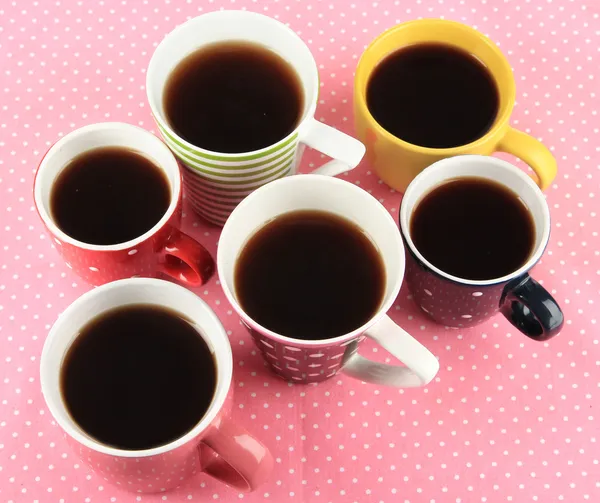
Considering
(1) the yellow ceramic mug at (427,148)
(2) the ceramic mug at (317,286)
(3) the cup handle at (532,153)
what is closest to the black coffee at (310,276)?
(2) the ceramic mug at (317,286)

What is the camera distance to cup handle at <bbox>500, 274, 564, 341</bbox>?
2.66ft

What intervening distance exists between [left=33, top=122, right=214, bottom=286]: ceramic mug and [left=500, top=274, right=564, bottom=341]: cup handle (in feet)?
1.14

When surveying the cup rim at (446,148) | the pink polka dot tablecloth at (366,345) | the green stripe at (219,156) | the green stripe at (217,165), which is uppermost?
the cup rim at (446,148)

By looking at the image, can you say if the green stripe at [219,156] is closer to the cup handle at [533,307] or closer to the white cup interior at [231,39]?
the white cup interior at [231,39]

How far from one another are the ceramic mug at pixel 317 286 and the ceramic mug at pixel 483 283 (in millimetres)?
47

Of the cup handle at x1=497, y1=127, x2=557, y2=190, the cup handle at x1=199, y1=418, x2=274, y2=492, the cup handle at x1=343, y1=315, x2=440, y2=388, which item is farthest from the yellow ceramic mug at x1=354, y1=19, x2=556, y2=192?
the cup handle at x1=199, y1=418, x2=274, y2=492

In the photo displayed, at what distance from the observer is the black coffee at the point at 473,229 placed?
87 centimetres

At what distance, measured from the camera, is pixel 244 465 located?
2.38 ft

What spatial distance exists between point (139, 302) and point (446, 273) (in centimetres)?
35

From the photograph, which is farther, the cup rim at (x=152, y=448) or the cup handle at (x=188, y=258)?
the cup handle at (x=188, y=258)

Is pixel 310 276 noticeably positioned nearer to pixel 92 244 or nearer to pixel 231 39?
pixel 92 244

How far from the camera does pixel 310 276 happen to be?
853 mm

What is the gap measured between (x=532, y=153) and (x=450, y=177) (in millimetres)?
109

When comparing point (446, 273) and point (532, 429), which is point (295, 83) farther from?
point (532, 429)
